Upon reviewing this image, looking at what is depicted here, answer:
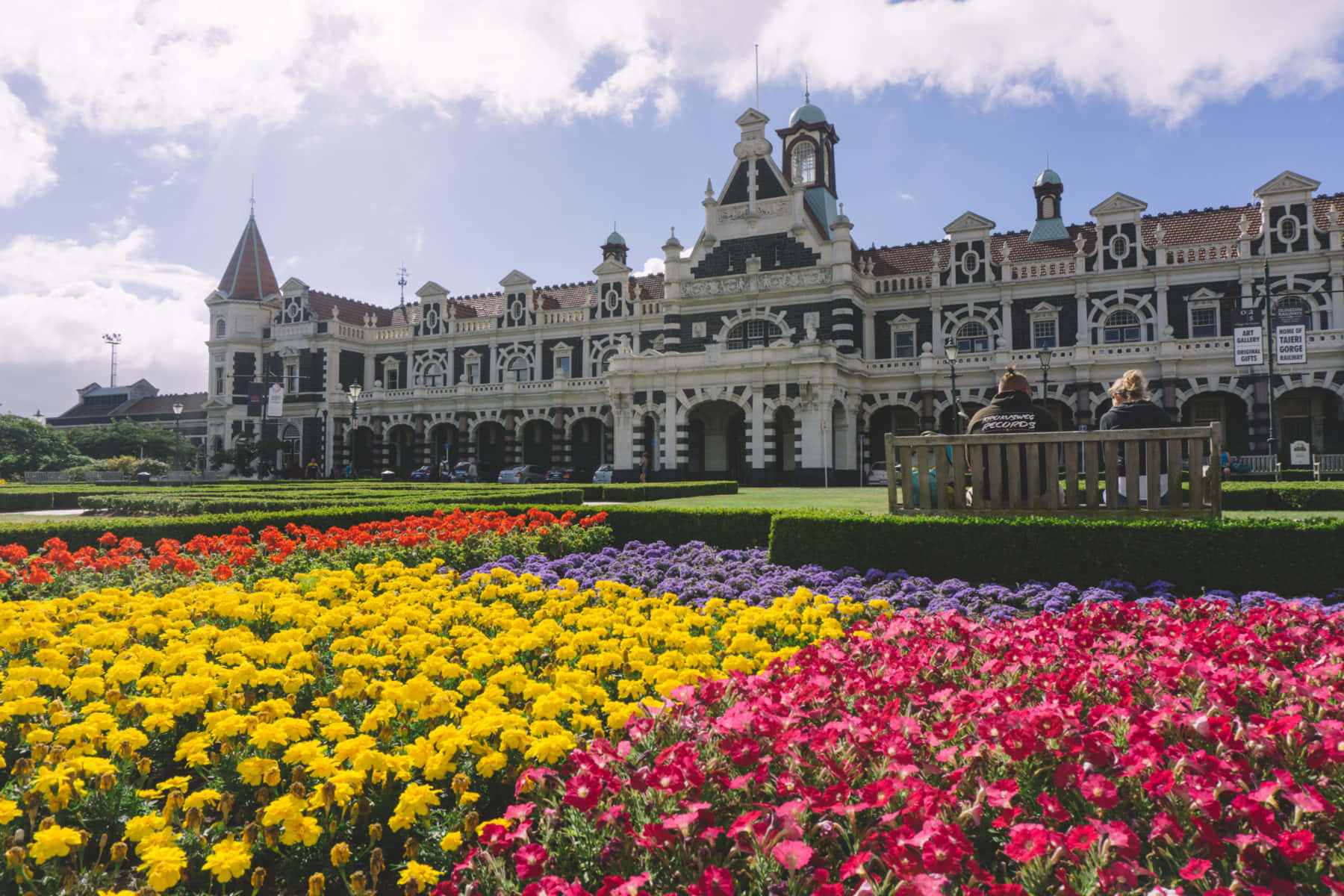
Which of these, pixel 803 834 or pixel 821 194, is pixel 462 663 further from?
pixel 821 194

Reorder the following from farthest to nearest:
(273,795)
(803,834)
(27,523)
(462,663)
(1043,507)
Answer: (27,523) < (1043,507) < (462,663) < (273,795) < (803,834)

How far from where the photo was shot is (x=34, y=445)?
64.6 metres

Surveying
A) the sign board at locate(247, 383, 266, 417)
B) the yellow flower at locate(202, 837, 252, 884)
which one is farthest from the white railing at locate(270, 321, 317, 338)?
the yellow flower at locate(202, 837, 252, 884)

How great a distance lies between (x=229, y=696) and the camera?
384 cm

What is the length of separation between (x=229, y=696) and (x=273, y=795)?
829mm

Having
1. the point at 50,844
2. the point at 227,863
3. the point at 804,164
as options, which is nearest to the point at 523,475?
the point at 804,164

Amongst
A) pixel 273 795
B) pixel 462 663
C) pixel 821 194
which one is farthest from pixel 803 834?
pixel 821 194

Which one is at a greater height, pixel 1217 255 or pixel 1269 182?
pixel 1269 182

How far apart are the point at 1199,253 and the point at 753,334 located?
19697 mm

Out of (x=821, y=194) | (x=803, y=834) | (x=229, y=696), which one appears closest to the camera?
(x=803, y=834)

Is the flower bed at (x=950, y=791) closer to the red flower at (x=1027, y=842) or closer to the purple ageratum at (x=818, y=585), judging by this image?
the red flower at (x=1027, y=842)

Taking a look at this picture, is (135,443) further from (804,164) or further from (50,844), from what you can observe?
(50,844)

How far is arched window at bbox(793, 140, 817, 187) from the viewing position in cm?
4372

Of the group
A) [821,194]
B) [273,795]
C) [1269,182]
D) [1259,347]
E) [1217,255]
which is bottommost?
[273,795]
